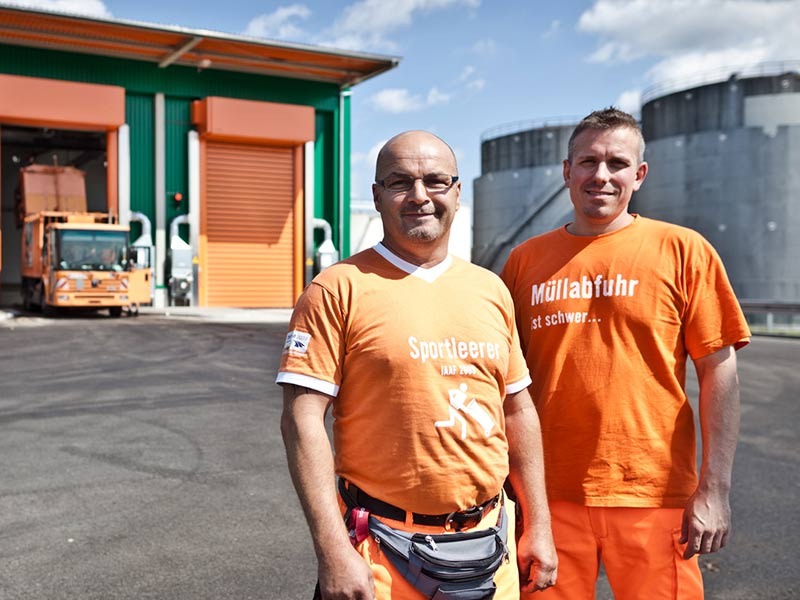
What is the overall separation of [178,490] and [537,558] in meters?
3.83

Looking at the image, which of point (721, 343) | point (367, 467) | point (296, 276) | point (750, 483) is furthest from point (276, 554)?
point (296, 276)

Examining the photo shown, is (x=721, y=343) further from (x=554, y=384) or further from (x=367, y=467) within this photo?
(x=367, y=467)

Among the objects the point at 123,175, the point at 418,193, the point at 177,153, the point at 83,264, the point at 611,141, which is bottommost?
the point at 83,264

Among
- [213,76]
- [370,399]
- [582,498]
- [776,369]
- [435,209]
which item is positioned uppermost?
[213,76]

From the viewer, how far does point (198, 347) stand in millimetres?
14859

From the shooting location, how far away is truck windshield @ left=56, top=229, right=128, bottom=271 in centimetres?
2222

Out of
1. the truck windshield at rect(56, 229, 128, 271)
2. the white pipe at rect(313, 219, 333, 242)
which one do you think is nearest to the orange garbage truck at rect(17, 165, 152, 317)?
the truck windshield at rect(56, 229, 128, 271)

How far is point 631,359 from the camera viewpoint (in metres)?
2.91

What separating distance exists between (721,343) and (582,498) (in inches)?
28.2

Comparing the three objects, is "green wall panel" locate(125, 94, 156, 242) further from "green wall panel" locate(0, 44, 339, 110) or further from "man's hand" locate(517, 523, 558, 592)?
"man's hand" locate(517, 523, 558, 592)

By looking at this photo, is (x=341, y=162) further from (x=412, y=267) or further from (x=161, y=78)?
(x=412, y=267)

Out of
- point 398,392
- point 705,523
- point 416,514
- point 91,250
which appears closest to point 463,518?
point 416,514

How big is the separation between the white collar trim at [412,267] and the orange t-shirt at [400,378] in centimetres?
2

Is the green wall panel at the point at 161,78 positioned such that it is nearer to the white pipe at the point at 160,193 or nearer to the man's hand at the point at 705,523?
the white pipe at the point at 160,193
